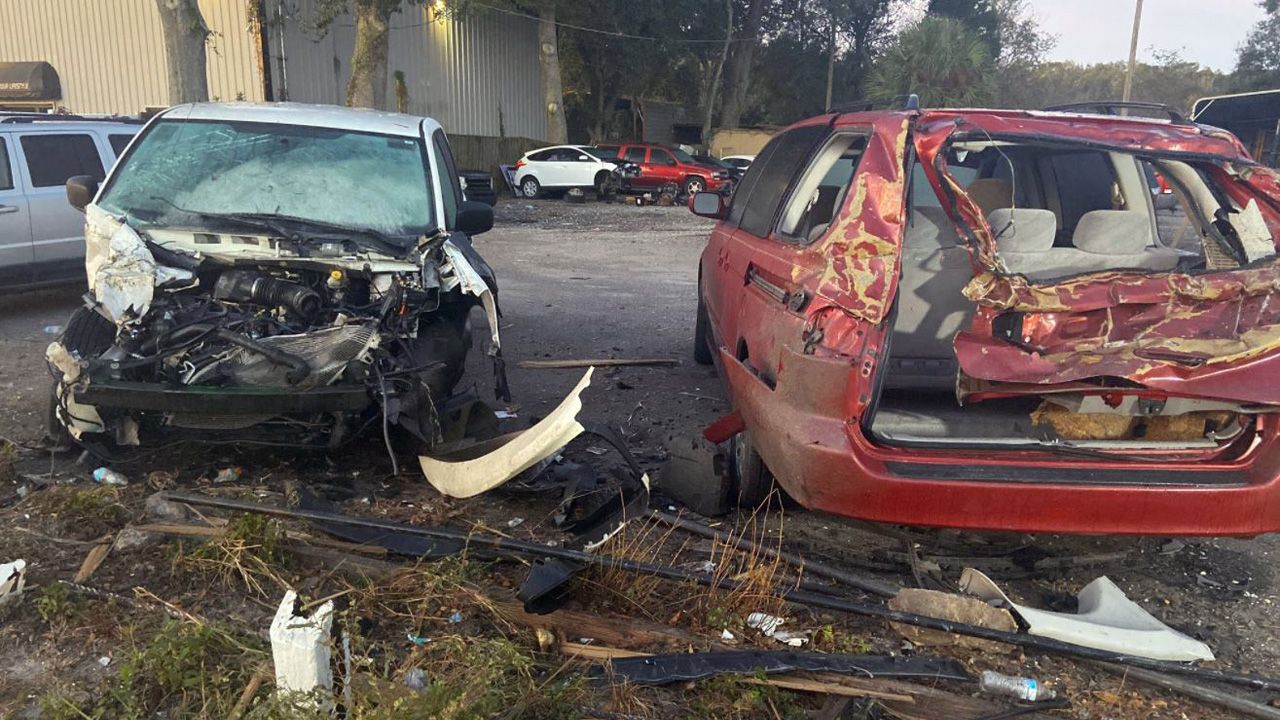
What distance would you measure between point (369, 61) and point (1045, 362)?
17.9 meters

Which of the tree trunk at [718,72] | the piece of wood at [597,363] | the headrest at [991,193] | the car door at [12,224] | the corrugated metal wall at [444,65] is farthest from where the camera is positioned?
the tree trunk at [718,72]

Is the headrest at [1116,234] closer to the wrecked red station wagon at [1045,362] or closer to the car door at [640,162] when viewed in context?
the wrecked red station wagon at [1045,362]

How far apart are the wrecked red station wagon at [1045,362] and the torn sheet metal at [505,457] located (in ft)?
2.52

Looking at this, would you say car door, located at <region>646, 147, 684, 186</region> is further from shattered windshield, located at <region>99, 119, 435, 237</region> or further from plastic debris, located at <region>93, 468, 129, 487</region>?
plastic debris, located at <region>93, 468, 129, 487</region>

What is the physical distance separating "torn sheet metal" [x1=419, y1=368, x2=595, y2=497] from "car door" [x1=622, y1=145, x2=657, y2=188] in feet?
71.5

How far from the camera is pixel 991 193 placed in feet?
15.5

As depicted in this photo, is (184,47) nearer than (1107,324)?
No

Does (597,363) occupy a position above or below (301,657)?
below

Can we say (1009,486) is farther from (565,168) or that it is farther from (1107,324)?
(565,168)

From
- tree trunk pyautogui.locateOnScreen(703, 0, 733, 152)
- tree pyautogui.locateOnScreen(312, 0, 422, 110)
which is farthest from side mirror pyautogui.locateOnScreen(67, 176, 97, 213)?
tree trunk pyautogui.locateOnScreen(703, 0, 733, 152)

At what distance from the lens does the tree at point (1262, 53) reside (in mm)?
38188

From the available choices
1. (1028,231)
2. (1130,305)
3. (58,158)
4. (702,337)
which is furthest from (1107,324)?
(58,158)

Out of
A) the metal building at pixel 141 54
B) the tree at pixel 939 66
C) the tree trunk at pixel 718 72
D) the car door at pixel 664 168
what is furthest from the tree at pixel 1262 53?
the metal building at pixel 141 54

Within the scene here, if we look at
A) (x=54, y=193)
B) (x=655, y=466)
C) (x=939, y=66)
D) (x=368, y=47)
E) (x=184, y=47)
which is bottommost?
(x=655, y=466)
